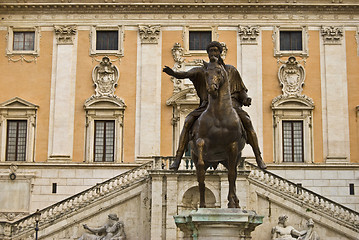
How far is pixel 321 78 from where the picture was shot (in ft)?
119

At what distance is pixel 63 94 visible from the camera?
36.2m

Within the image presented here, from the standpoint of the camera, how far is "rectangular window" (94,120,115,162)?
35.5 meters

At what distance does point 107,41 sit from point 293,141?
11601 millimetres

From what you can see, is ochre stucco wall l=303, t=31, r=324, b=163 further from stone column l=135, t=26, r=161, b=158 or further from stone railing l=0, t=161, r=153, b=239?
stone railing l=0, t=161, r=153, b=239

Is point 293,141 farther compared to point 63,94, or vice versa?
point 63,94

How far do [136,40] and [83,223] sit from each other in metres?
11.6

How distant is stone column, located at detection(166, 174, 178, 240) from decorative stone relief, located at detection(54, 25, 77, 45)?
11.5m

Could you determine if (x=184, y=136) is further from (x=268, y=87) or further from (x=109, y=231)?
(x=268, y=87)

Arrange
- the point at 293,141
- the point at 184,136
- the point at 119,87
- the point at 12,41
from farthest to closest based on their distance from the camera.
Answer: the point at 12,41, the point at 119,87, the point at 293,141, the point at 184,136

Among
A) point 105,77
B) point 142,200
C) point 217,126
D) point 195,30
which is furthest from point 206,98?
point 195,30

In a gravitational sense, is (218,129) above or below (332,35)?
below

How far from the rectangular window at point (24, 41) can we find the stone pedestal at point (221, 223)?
88.7 ft

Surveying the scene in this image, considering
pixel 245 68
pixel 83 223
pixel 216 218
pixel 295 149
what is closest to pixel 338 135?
pixel 295 149

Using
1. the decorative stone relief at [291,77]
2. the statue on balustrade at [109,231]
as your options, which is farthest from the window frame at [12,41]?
the decorative stone relief at [291,77]
